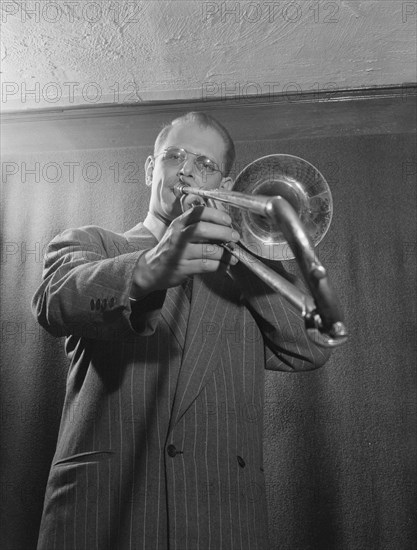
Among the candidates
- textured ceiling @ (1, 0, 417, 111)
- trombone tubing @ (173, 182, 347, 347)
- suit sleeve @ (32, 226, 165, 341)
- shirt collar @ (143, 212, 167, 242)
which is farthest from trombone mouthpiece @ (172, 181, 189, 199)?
textured ceiling @ (1, 0, 417, 111)

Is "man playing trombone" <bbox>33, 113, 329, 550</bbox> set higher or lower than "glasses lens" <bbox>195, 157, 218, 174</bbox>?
lower

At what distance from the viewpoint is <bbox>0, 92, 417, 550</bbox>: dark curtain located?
255cm

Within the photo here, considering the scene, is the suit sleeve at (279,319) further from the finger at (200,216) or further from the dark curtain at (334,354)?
the dark curtain at (334,354)

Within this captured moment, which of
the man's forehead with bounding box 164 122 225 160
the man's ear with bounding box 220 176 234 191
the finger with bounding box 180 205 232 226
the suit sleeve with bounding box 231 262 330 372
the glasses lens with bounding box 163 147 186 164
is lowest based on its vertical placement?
the suit sleeve with bounding box 231 262 330 372

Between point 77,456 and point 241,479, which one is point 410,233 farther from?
point 77,456

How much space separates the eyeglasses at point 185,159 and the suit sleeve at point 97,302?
0.64 meters

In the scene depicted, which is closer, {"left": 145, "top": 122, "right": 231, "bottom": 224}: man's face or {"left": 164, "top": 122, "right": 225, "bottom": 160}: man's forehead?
{"left": 145, "top": 122, "right": 231, "bottom": 224}: man's face

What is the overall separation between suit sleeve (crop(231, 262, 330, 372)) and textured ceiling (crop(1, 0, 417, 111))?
142 cm

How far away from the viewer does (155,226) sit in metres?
1.93

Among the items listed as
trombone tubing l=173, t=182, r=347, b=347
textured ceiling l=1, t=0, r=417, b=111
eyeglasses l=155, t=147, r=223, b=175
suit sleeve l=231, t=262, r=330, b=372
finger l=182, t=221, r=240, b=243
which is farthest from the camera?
textured ceiling l=1, t=0, r=417, b=111

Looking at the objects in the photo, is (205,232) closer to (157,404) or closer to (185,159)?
(157,404)

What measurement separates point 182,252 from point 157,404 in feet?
1.54

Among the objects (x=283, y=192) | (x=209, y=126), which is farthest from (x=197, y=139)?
(x=283, y=192)

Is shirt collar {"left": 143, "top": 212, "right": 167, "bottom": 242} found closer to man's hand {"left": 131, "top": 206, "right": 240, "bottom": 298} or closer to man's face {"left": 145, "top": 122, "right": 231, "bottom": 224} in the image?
man's face {"left": 145, "top": 122, "right": 231, "bottom": 224}
